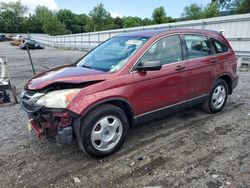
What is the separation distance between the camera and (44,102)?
296 cm

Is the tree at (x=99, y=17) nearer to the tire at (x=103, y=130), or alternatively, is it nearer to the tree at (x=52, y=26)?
the tree at (x=52, y=26)

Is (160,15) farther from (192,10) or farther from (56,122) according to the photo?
(56,122)

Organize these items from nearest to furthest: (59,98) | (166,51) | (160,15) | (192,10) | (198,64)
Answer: (59,98), (166,51), (198,64), (160,15), (192,10)

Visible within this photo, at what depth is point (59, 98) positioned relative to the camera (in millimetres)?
2906

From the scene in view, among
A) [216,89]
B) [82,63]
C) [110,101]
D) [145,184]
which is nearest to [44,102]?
[110,101]

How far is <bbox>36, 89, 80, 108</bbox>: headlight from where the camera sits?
2.89 meters

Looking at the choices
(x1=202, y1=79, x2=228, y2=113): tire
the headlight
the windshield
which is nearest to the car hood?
the headlight

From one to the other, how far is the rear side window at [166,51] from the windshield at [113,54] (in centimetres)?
20

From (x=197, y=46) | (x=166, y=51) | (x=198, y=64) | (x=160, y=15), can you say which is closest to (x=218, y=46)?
(x=197, y=46)

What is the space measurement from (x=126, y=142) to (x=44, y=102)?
1.47 meters

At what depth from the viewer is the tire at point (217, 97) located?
4.66 meters

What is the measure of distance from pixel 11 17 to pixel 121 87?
Answer: 90.9m

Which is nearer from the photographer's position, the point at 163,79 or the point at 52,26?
the point at 163,79

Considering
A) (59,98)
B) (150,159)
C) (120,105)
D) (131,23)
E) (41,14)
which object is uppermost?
(41,14)
